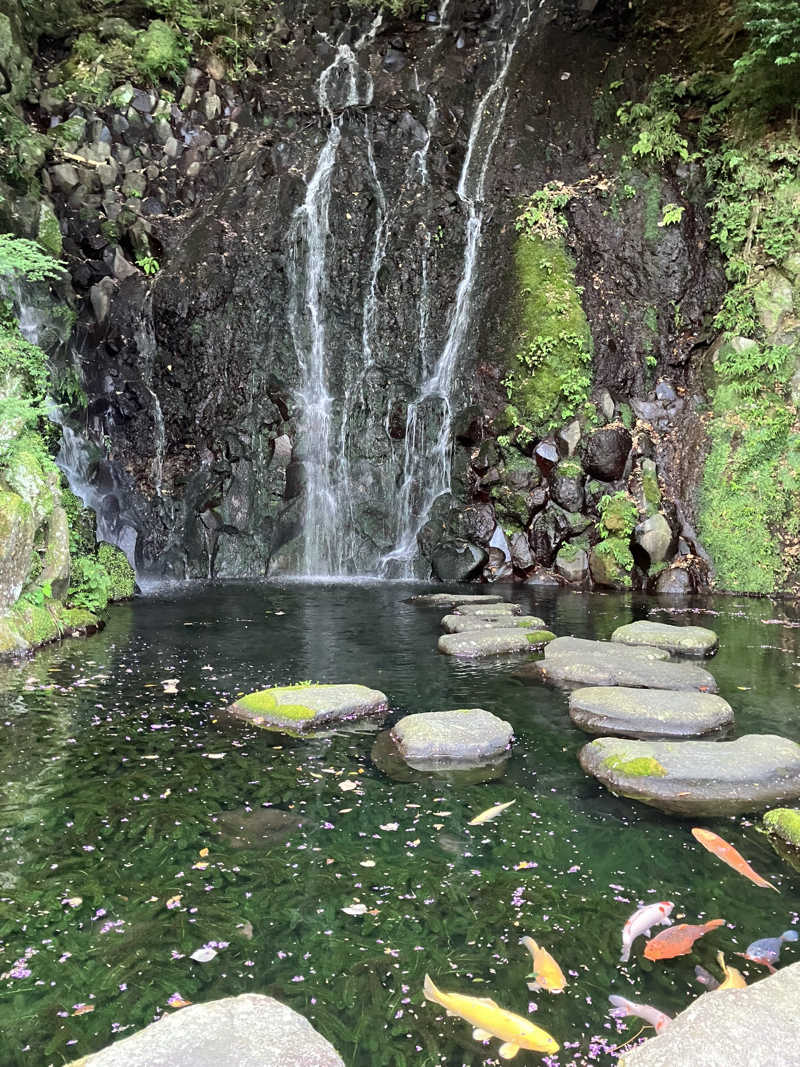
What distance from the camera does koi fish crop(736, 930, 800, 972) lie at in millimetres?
2861

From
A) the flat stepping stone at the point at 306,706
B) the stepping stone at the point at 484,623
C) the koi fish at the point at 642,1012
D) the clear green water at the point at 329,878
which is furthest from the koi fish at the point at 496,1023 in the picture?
the stepping stone at the point at 484,623

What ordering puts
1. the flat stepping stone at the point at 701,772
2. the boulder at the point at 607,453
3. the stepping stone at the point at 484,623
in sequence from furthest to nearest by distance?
the boulder at the point at 607,453 < the stepping stone at the point at 484,623 < the flat stepping stone at the point at 701,772

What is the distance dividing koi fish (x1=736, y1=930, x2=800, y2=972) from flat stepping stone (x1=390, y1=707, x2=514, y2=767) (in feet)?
6.95

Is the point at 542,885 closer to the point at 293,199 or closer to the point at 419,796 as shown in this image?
the point at 419,796

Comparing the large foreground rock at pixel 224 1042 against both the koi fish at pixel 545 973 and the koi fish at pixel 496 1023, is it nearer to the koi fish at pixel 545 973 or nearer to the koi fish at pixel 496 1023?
the koi fish at pixel 496 1023

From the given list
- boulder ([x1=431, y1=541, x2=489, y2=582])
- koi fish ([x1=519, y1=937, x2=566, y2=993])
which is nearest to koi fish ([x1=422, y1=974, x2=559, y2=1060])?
koi fish ([x1=519, y1=937, x2=566, y2=993])

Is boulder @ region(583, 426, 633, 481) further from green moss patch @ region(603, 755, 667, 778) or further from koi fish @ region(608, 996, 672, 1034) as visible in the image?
koi fish @ region(608, 996, 672, 1034)

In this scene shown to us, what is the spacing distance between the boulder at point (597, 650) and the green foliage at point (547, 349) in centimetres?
722

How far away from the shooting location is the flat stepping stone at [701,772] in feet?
13.9

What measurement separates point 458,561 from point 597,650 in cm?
671

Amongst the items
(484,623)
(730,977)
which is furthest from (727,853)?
(484,623)

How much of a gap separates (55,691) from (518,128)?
16899mm

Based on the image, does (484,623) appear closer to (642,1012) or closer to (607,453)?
(642,1012)

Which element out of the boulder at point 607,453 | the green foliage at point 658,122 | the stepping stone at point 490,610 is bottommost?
the stepping stone at point 490,610
